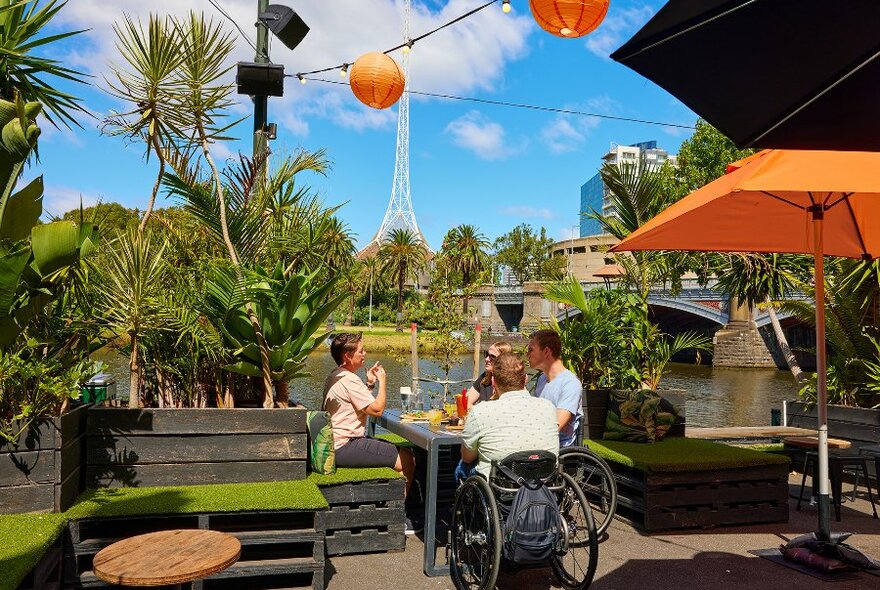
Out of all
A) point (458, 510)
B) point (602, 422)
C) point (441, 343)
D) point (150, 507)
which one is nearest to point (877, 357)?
point (602, 422)

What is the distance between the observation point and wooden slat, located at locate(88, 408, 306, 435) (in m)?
3.91

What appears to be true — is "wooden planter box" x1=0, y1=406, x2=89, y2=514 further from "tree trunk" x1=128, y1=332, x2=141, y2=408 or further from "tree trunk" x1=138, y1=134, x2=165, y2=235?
"tree trunk" x1=138, y1=134, x2=165, y2=235

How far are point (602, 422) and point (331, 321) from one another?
2550mm

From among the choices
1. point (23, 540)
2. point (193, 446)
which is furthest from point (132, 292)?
point (23, 540)

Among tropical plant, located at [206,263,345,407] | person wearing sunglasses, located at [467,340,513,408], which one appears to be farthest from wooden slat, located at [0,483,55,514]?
person wearing sunglasses, located at [467,340,513,408]

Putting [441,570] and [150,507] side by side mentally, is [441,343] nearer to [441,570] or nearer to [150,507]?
[441,570]

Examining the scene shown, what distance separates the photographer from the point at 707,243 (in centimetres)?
506

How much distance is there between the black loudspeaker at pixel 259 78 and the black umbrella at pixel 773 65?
3598 mm

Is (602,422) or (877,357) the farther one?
(877,357)

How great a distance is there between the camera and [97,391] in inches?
245

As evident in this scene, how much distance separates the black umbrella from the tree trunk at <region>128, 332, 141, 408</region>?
3.11 meters

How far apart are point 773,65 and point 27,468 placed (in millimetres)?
3548

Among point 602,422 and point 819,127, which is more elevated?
point 819,127

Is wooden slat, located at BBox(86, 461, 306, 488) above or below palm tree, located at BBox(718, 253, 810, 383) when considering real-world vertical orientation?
below
